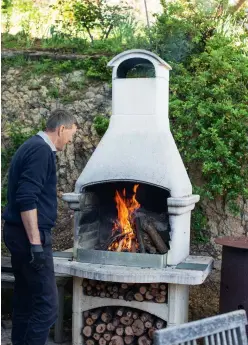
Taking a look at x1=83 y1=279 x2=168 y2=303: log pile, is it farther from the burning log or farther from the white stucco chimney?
the white stucco chimney

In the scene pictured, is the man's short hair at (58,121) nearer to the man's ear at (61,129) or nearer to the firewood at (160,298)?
the man's ear at (61,129)

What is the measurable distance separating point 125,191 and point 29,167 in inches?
68.3

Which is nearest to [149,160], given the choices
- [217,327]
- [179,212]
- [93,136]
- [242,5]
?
[179,212]

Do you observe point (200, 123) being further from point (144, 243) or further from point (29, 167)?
point (29, 167)

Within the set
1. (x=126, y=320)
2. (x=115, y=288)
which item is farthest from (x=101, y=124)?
(x=126, y=320)

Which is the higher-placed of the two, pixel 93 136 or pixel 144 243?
pixel 93 136

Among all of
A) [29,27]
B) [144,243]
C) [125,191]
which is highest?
[29,27]

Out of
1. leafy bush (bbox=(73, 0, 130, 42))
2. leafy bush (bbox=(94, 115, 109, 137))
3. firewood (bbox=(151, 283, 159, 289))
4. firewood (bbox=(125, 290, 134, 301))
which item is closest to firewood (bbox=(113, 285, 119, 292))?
firewood (bbox=(125, 290, 134, 301))

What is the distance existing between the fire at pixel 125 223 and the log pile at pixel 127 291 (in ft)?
1.13

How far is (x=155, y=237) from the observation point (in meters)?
5.80

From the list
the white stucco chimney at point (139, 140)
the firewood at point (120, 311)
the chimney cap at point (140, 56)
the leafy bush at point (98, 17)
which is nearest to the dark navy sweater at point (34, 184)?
the white stucco chimney at point (139, 140)

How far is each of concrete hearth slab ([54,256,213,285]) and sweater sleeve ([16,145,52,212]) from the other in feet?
3.51

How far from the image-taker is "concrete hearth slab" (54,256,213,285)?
5.29m

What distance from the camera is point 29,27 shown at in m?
9.58
